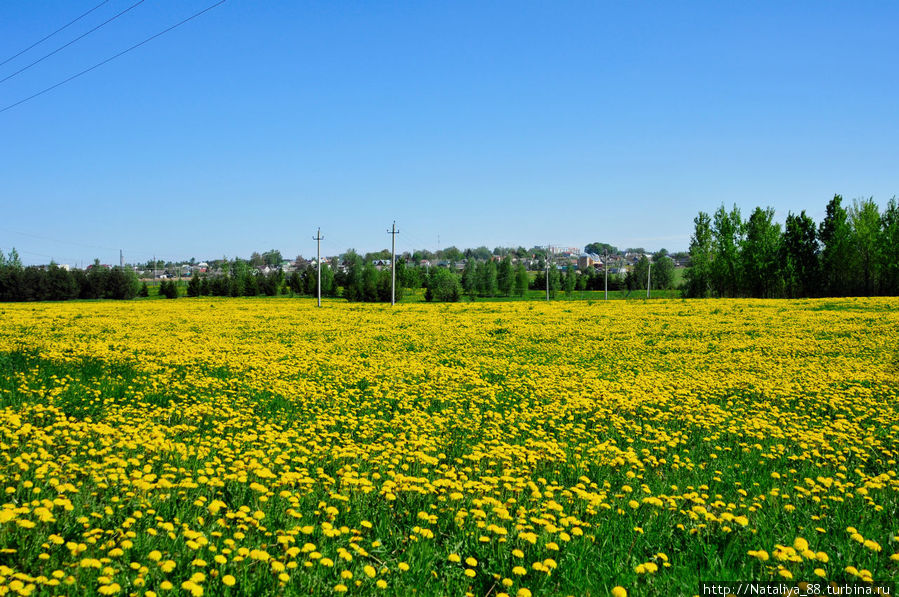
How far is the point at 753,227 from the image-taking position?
7125 cm

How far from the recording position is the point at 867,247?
6178 cm

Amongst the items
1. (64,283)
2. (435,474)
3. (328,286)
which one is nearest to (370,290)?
(328,286)

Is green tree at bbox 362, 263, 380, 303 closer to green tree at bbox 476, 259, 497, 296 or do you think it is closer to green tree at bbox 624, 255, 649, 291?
green tree at bbox 476, 259, 497, 296

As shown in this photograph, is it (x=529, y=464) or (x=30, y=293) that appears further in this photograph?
(x=30, y=293)

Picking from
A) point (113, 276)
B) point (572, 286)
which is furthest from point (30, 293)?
point (572, 286)

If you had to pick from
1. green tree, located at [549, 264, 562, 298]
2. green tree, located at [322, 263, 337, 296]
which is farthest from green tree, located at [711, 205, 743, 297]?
green tree, located at [322, 263, 337, 296]

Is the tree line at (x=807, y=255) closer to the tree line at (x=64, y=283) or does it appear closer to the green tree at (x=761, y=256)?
the green tree at (x=761, y=256)

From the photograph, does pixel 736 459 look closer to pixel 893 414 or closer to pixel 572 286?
pixel 893 414

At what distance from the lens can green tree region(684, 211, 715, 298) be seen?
7638 cm

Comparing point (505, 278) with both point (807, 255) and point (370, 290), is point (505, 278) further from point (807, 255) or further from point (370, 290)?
point (807, 255)

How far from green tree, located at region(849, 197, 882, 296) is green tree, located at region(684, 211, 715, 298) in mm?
16602

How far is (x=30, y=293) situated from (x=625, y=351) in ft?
299

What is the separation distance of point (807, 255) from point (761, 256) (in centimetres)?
486

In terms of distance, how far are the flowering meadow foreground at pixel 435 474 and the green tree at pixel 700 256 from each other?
212 feet
